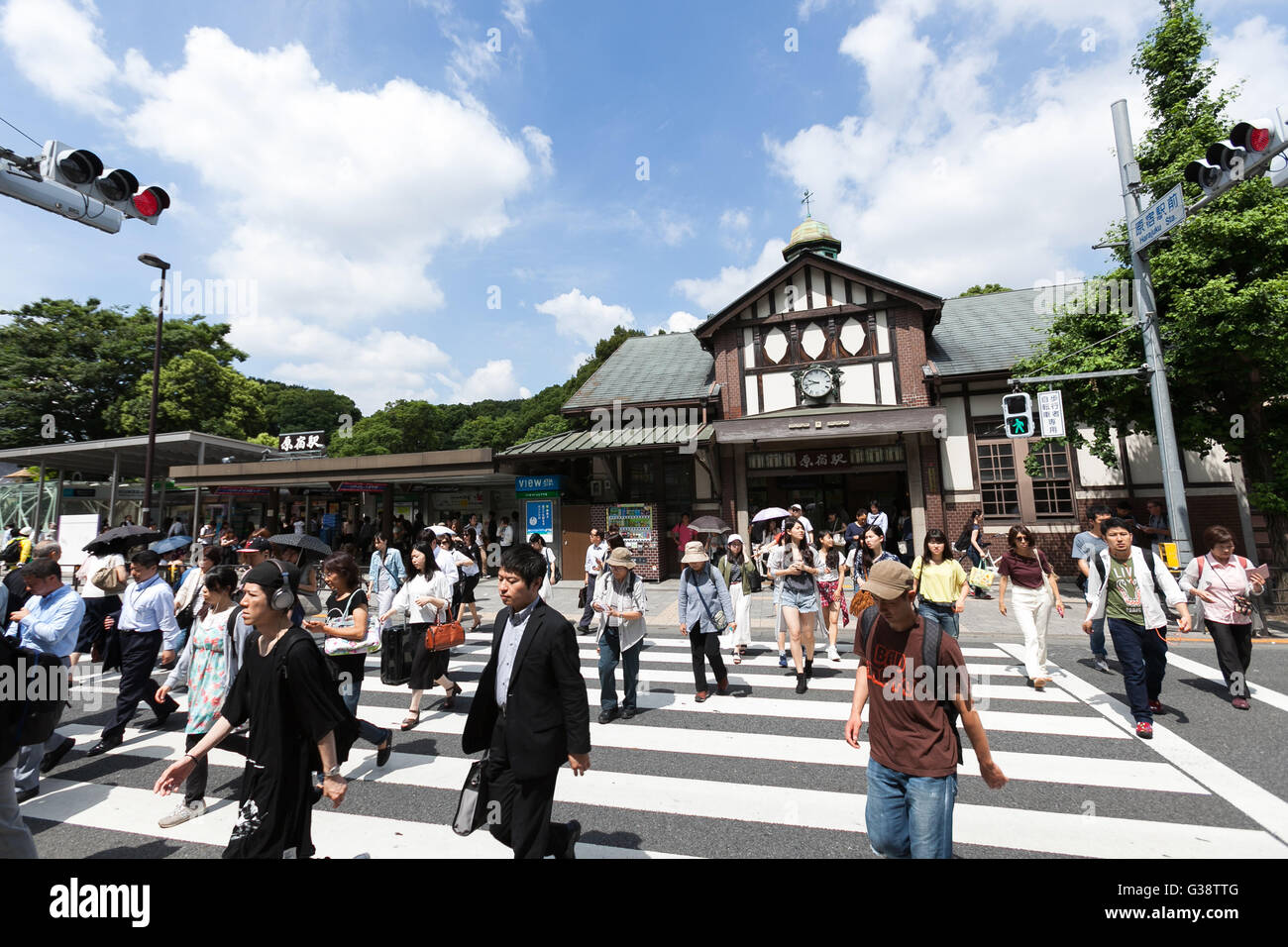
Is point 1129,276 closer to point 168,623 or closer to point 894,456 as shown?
point 894,456

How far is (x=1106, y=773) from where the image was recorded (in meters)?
4.53

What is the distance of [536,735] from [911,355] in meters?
16.2

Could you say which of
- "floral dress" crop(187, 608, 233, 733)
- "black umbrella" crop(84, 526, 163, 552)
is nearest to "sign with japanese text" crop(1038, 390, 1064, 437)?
"floral dress" crop(187, 608, 233, 733)

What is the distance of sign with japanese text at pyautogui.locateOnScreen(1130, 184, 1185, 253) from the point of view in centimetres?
881

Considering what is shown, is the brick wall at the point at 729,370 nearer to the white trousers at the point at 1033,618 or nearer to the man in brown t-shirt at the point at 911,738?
the white trousers at the point at 1033,618

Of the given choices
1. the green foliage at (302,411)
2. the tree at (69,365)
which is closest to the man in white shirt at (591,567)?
the tree at (69,365)

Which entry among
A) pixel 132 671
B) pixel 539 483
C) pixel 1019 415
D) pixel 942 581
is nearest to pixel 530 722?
pixel 132 671

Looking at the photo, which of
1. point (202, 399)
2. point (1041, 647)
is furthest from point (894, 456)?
point (202, 399)

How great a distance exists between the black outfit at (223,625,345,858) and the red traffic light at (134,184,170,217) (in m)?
5.54

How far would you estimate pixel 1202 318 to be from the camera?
1041 centimetres

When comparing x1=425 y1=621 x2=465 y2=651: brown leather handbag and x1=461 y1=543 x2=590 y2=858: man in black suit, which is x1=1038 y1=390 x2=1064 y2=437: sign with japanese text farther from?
x1=461 y1=543 x2=590 y2=858: man in black suit
